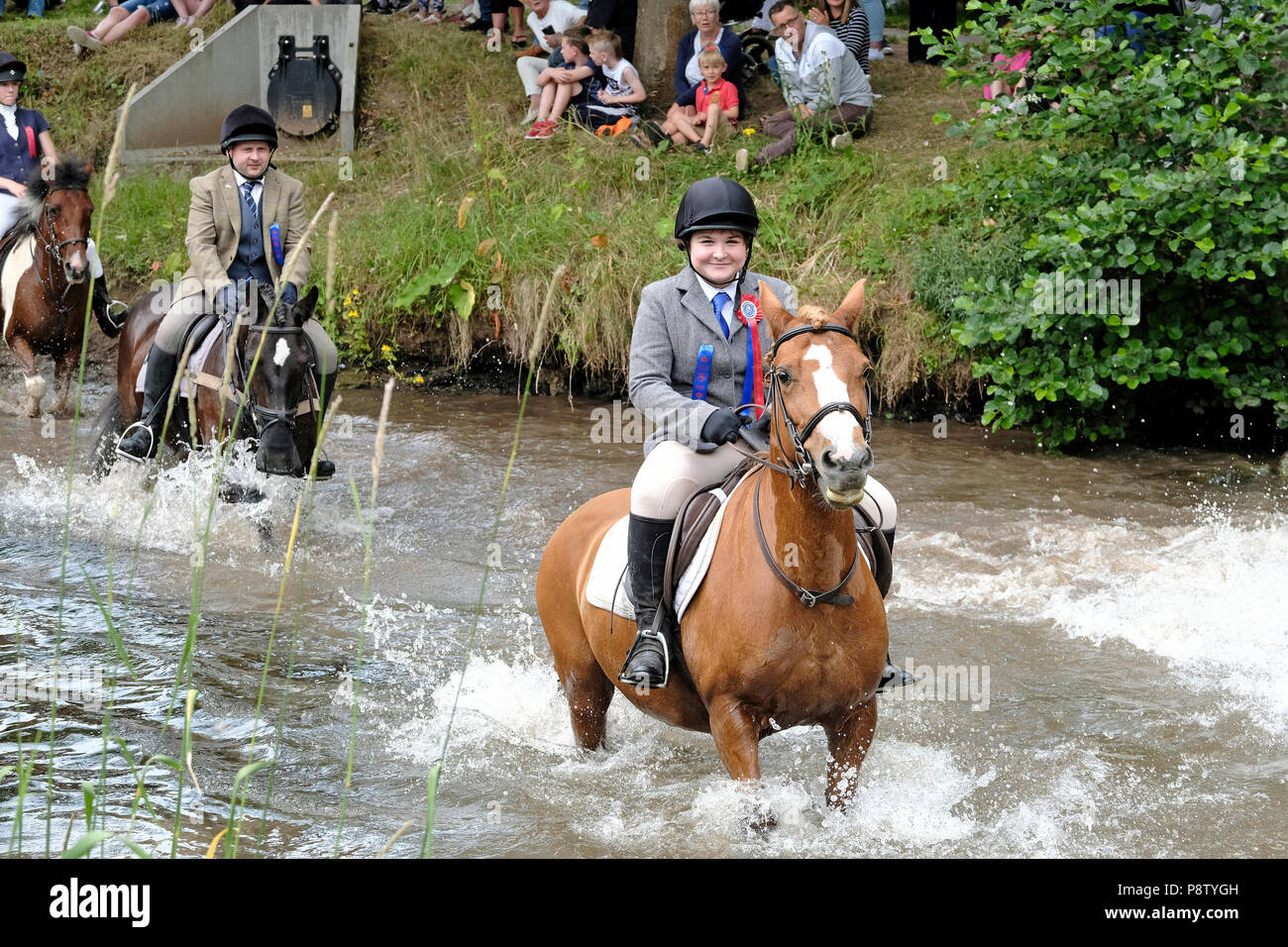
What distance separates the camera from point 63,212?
1143 cm

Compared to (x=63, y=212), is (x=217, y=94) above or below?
above

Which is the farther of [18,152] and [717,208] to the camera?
[18,152]

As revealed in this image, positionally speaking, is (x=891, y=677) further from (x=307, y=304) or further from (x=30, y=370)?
(x=30, y=370)

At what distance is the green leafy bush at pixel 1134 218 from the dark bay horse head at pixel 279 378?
200 inches

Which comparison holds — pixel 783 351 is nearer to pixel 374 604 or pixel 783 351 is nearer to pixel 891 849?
Answer: pixel 891 849

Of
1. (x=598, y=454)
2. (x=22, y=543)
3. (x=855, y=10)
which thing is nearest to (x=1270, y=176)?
(x=598, y=454)

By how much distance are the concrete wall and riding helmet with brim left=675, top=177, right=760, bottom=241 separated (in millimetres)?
12215

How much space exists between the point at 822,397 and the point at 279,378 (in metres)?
5.17

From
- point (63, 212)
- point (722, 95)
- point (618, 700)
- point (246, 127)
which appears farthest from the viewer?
point (722, 95)

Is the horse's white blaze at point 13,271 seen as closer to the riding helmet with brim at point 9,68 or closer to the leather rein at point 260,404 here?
the riding helmet with brim at point 9,68

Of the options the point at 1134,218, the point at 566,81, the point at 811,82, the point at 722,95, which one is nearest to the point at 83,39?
the point at 566,81

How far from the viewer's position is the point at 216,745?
5.70m

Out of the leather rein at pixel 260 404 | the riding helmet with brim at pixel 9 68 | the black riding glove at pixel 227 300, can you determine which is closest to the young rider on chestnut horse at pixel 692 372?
the leather rein at pixel 260 404

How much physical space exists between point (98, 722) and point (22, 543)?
3.35 metres
